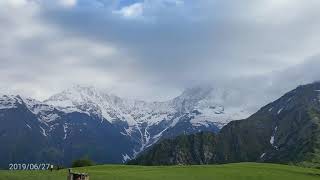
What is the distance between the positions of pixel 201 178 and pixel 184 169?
15871 mm

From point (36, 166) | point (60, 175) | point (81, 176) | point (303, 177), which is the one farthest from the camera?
point (36, 166)

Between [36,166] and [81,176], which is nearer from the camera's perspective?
[81,176]

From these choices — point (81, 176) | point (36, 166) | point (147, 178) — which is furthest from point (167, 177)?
point (81, 176)

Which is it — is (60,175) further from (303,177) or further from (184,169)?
(303,177)

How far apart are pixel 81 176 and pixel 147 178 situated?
2001 inches

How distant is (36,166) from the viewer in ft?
426

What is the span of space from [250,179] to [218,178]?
5.74 m

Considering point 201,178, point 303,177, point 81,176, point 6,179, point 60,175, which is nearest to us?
point 81,176

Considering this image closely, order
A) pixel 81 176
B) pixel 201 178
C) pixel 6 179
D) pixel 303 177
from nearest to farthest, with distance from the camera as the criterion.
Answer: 1. pixel 81 176
2. pixel 6 179
3. pixel 201 178
4. pixel 303 177

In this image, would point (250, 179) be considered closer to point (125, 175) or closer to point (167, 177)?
point (167, 177)

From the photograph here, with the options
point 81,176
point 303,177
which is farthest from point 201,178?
point 81,176

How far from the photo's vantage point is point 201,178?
10800 centimetres

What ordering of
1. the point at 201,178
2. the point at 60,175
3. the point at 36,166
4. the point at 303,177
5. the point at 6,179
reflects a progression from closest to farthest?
1. the point at 6,179
2. the point at 60,175
3. the point at 201,178
4. the point at 303,177
5. the point at 36,166

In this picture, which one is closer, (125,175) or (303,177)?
(125,175)
